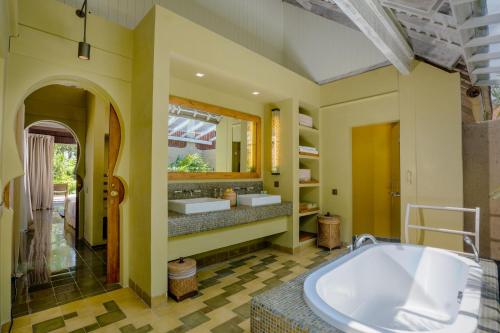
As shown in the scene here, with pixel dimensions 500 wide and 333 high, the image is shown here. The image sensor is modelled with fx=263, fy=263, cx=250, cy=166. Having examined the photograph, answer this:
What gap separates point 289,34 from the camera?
187 inches

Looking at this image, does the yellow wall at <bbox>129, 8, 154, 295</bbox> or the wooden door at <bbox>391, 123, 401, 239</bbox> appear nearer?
the yellow wall at <bbox>129, 8, 154, 295</bbox>

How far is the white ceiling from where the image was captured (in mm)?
3795

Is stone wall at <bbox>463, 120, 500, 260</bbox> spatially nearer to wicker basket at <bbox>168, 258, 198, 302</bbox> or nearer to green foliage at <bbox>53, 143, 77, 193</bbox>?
wicker basket at <bbox>168, 258, 198, 302</bbox>

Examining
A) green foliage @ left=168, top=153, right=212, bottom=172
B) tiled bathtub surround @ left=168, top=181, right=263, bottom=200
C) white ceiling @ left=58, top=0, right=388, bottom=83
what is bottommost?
tiled bathtub surround @ left=168, top=181, right=263, bottom=200

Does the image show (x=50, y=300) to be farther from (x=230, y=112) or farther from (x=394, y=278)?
(x=394, y=278)

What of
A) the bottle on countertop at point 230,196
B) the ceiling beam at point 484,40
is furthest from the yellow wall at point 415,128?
the bottle on countertop at point 230,196

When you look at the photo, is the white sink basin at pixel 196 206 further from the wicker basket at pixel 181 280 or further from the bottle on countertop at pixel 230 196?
the wicker basket at pixel 181 280

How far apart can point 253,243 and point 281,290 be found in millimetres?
2444

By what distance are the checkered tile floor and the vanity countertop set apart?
2.08ft

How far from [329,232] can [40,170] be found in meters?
8.67

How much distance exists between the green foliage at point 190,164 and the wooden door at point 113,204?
2.05 ft

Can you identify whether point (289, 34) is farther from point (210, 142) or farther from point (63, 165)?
point (63, 165)

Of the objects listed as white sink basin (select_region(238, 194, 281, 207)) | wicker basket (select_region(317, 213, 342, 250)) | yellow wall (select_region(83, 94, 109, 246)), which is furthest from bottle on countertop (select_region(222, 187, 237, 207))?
yellow wall (select_region(83, 94, 109, 246))

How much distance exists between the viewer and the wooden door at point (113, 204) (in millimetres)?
2775
